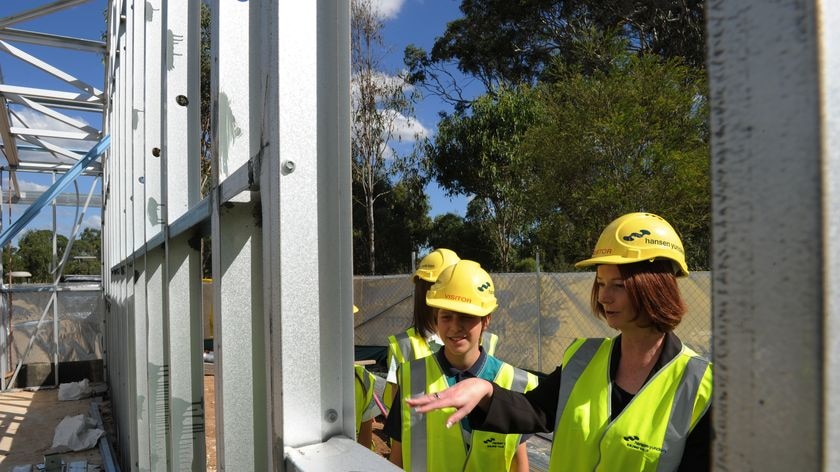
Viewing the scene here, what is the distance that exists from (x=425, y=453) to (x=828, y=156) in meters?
2.10

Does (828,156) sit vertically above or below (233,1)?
below

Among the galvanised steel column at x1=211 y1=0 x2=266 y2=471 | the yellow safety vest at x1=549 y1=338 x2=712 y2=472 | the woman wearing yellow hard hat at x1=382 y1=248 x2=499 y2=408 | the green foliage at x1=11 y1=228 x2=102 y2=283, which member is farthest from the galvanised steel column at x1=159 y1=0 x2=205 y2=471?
the green foliage at x1=11 y1=228 x2=102 y2=283

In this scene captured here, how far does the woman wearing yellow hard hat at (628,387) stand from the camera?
1.54 m

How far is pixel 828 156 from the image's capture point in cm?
36

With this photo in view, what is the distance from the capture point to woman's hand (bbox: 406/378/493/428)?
129cm

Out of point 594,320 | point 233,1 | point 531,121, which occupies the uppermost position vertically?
point 531,121

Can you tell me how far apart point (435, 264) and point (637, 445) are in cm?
217

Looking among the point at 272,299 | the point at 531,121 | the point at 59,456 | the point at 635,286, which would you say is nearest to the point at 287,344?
the point at 272,299

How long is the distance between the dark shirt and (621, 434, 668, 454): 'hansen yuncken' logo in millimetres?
67

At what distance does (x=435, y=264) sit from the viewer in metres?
3.64

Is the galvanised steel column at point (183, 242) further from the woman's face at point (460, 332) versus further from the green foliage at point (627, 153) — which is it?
the green foliage at point (627, 153)

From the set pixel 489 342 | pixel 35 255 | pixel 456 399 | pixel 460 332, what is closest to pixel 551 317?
pixel 489 342

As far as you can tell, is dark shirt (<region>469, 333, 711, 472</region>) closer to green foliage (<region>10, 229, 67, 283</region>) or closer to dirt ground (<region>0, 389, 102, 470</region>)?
dirt ground (<region>0, 389, 102, 470</region>)

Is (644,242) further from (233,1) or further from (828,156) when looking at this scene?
(828,156)
